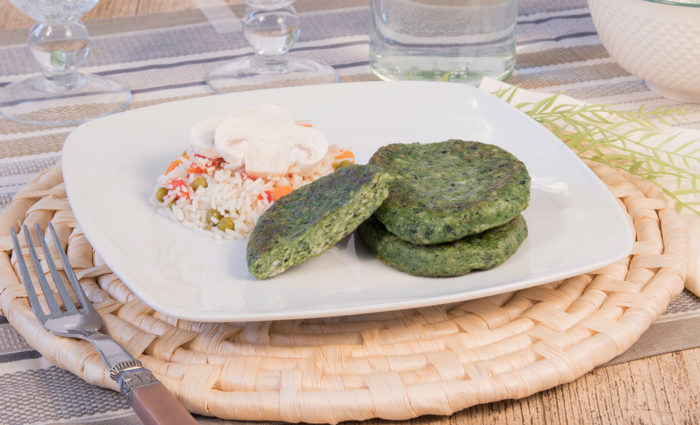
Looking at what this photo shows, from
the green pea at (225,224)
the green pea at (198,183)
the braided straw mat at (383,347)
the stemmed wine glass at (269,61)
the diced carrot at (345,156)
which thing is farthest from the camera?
the stemmed wine glass at (269,61)

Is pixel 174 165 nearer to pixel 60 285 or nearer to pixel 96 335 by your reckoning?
pixel 60 285

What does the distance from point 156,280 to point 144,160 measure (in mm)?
553

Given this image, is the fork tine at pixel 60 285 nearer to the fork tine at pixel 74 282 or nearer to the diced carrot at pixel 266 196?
the fork tine at pixel 74 282

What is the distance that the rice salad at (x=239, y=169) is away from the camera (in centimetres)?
185

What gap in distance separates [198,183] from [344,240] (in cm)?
41

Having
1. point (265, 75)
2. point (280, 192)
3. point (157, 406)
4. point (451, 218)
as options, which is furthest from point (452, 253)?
Result: point (265, 75)

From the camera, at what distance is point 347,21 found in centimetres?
357

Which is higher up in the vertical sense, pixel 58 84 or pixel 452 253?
pixel 452 253

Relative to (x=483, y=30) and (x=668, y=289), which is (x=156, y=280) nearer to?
(x=668, y=289)

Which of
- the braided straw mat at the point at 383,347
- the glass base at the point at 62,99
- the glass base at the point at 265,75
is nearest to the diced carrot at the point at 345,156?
the braided straw mat at the point at 383,347

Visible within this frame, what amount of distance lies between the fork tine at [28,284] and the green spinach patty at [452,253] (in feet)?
2.16

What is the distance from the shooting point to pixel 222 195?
188 cm

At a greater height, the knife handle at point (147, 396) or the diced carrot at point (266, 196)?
the knife handle at point (147, 396)

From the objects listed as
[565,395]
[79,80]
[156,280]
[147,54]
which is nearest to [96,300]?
[156,280]
